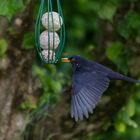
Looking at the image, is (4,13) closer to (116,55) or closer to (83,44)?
(116,55)

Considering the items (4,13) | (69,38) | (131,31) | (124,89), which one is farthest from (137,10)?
(69,38)

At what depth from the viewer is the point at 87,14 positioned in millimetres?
6984

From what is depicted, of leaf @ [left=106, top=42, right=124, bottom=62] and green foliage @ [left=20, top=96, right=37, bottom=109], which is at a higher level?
leaf @ [left=106, top=42, right=124, bottom=62]

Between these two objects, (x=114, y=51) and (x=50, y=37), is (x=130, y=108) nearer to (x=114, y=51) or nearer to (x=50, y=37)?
(x=114, y=51)

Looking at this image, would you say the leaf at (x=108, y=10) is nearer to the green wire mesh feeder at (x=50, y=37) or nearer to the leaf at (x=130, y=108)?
the green wire mesh feeder at (x=50, y=37)

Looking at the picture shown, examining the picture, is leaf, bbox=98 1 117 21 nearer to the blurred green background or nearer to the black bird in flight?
the blurred green background

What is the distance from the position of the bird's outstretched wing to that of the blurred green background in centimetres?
42

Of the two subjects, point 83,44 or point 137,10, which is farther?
point 83,44

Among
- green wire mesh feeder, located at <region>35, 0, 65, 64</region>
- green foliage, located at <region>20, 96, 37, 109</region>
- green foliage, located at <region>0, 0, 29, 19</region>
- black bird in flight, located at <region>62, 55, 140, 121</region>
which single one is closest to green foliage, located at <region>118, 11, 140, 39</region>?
black bird in flight, located at <region>62, 55, 140, 121</region>

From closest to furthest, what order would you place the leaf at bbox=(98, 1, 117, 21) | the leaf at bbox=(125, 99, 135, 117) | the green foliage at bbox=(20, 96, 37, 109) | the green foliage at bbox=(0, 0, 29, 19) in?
the green foliage at bbox=(0, 0, 29, 19) < the leaf at bbox=(98, 1, 117, 21) < the green foliage at bbox=(20, 96, 37, 109) < the leaf at bbox=(125, 99, 135, 117)

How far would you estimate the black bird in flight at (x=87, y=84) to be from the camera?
387 cm

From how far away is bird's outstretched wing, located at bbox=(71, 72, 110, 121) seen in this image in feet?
12.6

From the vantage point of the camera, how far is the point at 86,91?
13.1 feet

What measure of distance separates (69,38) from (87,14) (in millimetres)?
317
